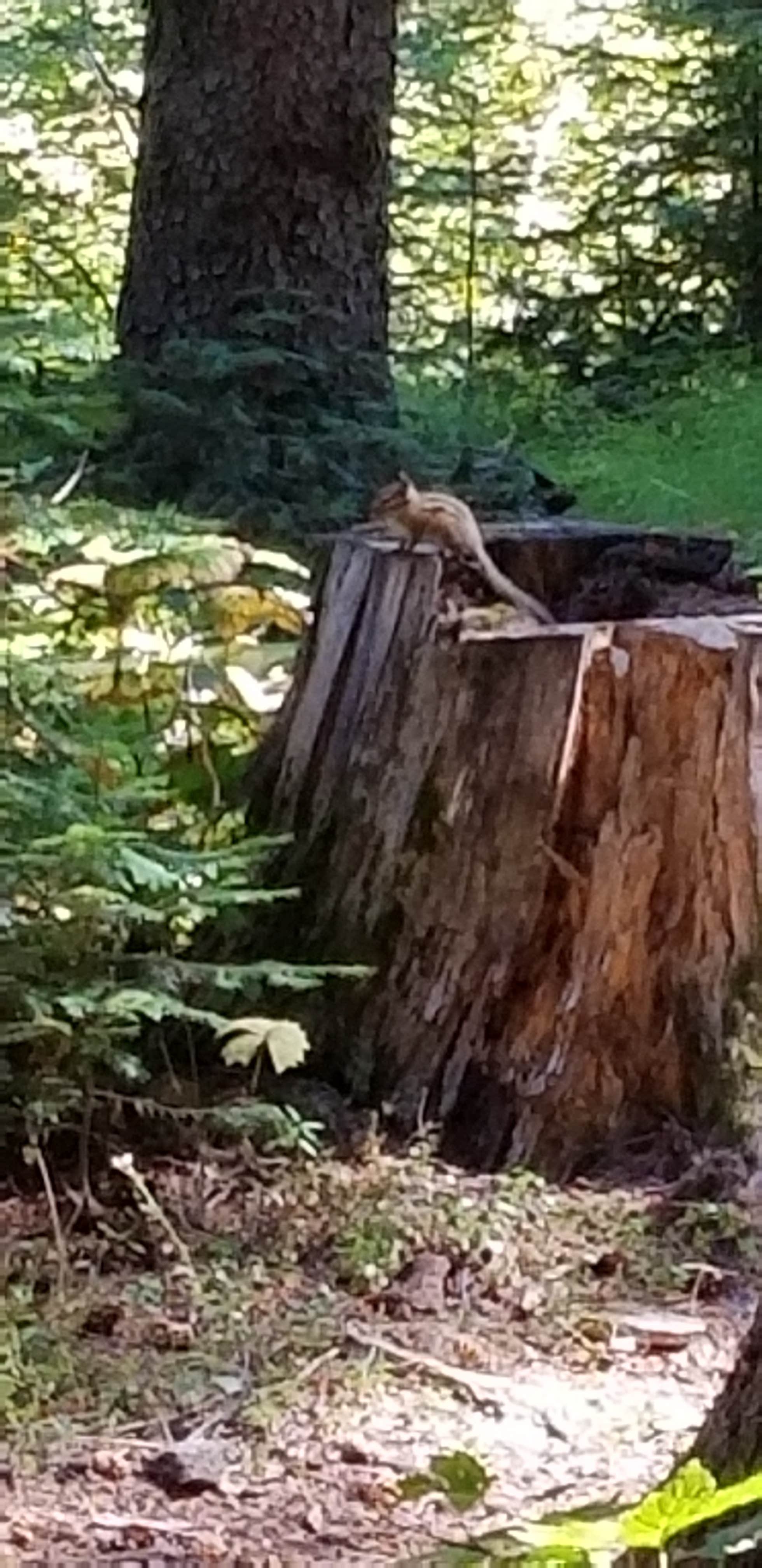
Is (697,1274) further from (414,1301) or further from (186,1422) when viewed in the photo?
(186,1422)

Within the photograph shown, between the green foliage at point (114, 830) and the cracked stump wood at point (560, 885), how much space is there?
0.70 feet

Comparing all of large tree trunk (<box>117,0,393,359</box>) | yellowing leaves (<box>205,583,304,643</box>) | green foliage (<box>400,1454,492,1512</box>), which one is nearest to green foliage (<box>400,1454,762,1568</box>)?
green foliage (<box>400,1454,492,1512</box>)

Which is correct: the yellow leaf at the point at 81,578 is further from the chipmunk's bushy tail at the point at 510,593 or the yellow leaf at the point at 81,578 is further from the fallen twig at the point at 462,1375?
the fallen twig at the point at 462,1375

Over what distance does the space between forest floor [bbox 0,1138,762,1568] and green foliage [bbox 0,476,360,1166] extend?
17 cm

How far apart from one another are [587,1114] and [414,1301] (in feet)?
1.87

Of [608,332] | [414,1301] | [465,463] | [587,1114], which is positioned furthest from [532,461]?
[414,1301]

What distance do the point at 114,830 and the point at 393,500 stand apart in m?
1.11

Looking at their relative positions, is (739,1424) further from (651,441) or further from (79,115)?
(79,115)

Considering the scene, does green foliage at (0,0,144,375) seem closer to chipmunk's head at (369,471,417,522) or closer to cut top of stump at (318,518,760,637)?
chipmunk's head at (369,471,417,522)

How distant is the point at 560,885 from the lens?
376cm

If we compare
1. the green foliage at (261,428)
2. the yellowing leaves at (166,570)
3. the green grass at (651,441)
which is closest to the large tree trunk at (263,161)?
the green foliage at (261,428)

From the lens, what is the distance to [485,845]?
149 inches

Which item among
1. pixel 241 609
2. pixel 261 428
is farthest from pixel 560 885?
pixel 261 428

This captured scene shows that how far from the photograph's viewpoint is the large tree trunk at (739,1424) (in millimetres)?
1806
